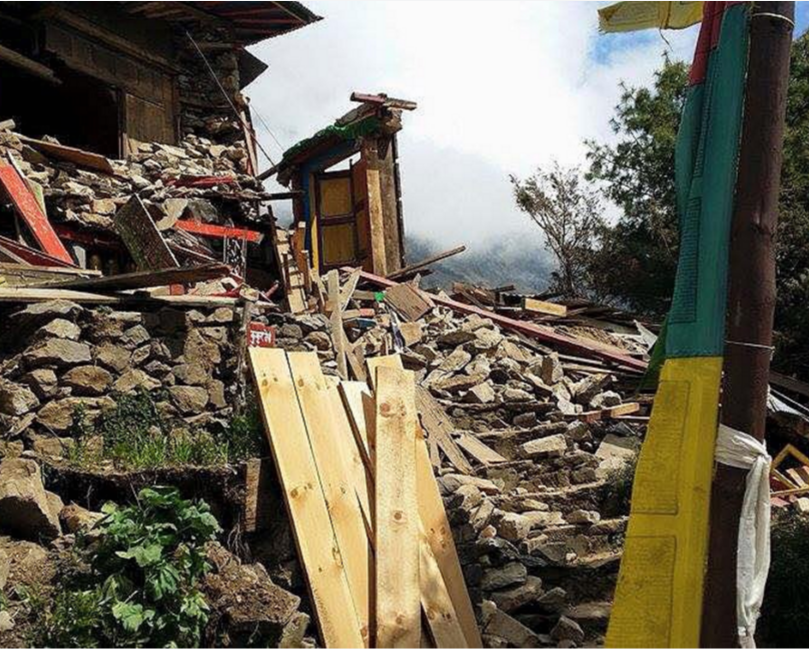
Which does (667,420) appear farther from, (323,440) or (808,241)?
(808,241)

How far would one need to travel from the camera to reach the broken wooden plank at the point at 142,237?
8000 mm

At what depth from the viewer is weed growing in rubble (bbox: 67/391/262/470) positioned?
5.36 metres

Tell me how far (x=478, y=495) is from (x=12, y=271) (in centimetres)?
441

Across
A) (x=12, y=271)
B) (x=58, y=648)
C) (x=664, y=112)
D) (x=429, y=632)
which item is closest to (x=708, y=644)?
(x=429, y=632)

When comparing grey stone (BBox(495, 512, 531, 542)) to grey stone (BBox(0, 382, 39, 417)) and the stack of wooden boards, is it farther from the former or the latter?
grey stone (BBox(0, 382, 39, 417))

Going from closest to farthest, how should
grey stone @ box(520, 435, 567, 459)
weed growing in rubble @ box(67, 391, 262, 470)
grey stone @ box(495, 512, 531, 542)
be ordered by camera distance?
weed growing in rubble @ box(67, 391, 262, 470), grey stone @ box(495, 512, 531, 542), grey stone @ box(520, 435, 567, 459)

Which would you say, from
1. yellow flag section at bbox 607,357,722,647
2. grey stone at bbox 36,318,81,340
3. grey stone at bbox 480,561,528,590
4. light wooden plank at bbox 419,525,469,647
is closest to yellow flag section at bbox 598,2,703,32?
yellow flag section at bbox 607,357,722,647

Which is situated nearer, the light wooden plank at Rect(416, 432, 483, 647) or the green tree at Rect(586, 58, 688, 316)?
the light wooden plank at Rect(416, 432, 483, 647)

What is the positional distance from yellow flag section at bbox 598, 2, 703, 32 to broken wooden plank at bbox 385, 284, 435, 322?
261 inches

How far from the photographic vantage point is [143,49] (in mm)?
12766

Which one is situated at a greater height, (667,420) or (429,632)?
(667,420)

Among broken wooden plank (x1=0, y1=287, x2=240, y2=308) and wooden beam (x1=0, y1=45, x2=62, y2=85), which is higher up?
wooden beam (x1=0, y1=45, x2=62, y2=85)

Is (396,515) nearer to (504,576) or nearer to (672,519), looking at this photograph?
(504,576)

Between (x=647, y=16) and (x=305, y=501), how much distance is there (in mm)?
3563
